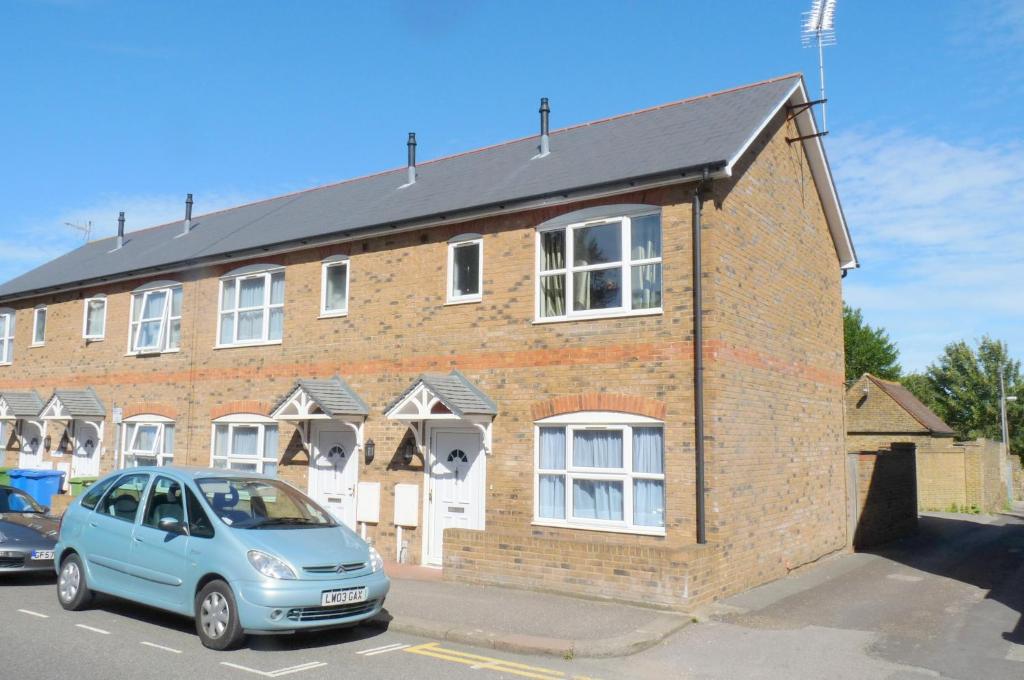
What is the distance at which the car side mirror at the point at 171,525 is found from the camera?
8.38 m

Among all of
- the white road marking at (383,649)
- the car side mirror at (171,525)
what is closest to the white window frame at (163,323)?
the car side mirror at (171,525)

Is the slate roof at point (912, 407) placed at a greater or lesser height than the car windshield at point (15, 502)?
greater

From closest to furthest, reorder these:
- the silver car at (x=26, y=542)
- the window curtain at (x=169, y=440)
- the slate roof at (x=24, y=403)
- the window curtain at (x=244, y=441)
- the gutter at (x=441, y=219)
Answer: the silver car at (x=26, y=542) → the gutter at (x=441, y=219) → the window curtain at (x=244, y=441) → the window curtain at (x=169, y=440) → the slate roof at (x=24, y=403)

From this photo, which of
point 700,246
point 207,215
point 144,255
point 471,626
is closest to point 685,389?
point 700,246

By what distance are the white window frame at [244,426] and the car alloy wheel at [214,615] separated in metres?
8.23

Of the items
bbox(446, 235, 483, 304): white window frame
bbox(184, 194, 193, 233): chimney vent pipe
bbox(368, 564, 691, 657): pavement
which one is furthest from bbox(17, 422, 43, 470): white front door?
bbox(368, 564, 691, 657): pavement

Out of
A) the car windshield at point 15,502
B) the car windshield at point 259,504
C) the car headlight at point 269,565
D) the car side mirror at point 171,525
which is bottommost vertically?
the car headlight at point 269,565

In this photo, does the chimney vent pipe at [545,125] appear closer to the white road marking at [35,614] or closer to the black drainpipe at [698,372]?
the black drainpipe at [698,372]

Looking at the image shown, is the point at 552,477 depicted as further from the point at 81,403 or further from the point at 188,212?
the point at 188,212

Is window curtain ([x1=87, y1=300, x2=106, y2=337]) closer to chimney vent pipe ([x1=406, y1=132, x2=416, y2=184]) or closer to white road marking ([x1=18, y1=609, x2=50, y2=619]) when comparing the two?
chimney vent pipe ([x1=406, y1=132, x2=416, y2=184])

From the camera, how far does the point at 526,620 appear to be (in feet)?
30.3

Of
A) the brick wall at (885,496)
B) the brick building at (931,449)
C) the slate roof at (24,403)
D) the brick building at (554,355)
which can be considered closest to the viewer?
the brick building at (554,355)

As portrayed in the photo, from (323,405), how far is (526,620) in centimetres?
623

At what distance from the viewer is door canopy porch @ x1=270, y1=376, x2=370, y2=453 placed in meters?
14.4
